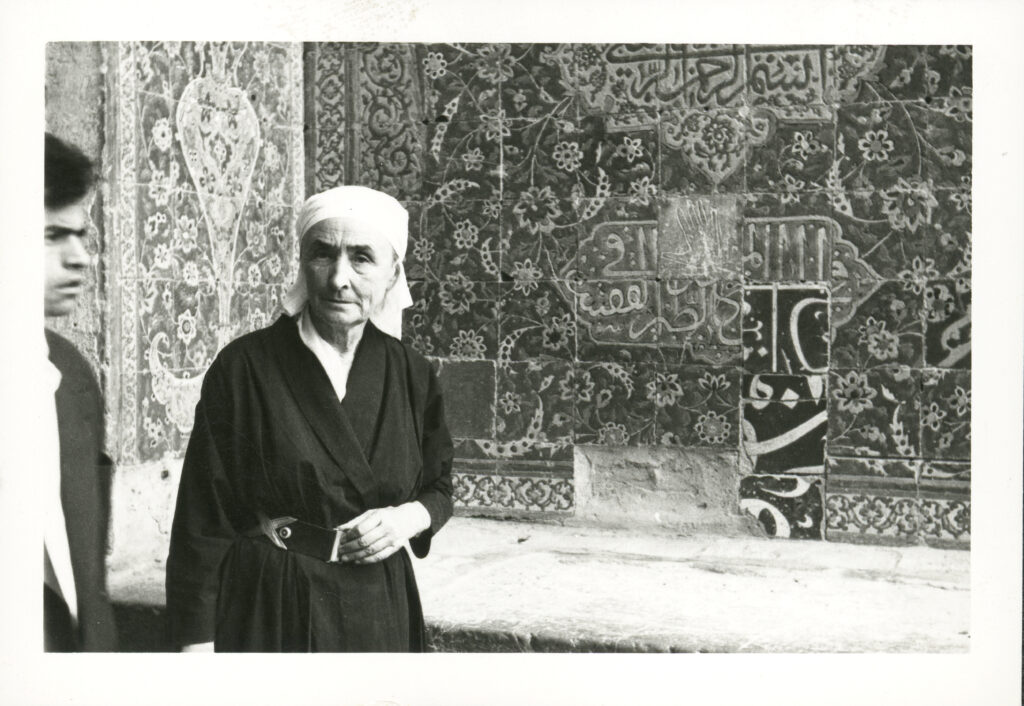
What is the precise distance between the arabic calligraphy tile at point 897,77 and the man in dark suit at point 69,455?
229 centimetres

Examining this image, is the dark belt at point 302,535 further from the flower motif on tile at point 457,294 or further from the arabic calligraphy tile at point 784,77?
the arabic calligraphy tile at point 784,77

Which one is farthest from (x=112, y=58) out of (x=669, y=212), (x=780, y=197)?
(x=780, y=197)

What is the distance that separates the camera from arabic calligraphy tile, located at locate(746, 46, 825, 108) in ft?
11.7

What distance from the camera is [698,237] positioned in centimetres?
376

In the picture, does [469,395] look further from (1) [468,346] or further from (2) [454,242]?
(2) [454,242]

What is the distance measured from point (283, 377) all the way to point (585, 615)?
111 centimetres

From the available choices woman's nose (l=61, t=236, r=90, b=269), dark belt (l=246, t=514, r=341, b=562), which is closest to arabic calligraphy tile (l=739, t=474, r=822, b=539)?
dark belt (l=246, t=514, r=341, b=562)

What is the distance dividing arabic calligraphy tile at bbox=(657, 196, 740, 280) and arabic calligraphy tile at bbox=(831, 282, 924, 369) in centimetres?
39

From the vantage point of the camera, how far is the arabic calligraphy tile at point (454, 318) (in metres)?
3.86

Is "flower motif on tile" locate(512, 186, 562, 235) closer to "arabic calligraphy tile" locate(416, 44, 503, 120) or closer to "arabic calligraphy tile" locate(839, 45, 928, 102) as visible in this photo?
"arabic calligraphy tile" locate(416, 44, 503, 120)

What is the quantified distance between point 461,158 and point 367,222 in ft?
2.31

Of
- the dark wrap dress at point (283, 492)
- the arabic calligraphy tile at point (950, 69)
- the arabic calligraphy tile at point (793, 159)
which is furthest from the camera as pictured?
the arabic calligraphy tile at point (793, 159)

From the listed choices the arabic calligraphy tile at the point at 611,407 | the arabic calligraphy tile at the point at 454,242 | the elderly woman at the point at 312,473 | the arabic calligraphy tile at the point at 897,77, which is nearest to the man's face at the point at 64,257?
the elderly woman at the point at 312,473
